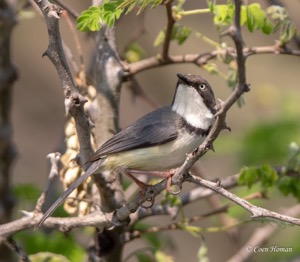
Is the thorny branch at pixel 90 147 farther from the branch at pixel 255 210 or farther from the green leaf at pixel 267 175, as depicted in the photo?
the green leaf at pixel 267 175

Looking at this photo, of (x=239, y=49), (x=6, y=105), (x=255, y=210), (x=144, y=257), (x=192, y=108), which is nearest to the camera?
(x=239, y=49)

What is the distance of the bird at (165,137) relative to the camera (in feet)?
12.3

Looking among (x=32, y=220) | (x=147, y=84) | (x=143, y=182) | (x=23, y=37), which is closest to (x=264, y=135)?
(x=143, y=182)

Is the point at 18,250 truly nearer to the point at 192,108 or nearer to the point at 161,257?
the point at 161,257

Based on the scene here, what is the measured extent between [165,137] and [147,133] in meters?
0.12

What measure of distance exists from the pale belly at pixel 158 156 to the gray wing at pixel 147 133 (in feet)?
0.11

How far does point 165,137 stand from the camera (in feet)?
12.4

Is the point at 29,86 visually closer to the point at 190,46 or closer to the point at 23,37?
the point at 23,37

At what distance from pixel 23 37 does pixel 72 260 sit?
703 cm

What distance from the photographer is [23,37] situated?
10.5 meters

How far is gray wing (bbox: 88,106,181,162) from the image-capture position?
371cm

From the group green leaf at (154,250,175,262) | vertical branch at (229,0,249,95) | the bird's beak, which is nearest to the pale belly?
the bird's beak

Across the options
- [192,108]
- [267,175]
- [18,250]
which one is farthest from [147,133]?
[18,250]

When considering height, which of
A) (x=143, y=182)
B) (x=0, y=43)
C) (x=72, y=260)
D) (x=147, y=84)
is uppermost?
(x=0, y=43)
